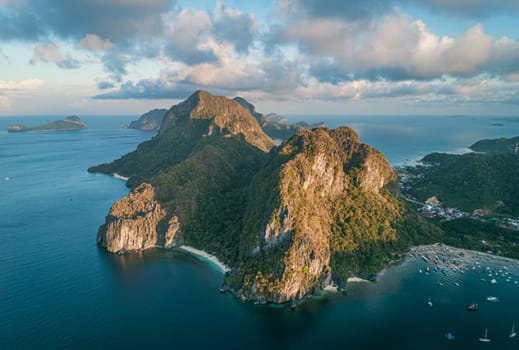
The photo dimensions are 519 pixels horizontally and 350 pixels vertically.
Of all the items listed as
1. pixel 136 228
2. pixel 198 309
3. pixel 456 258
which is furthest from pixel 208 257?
pixel 456 258

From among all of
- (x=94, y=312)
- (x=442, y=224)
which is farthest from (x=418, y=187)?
(x=94, y=312)

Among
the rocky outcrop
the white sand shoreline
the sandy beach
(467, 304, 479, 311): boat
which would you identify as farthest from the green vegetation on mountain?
the rocky outcrop

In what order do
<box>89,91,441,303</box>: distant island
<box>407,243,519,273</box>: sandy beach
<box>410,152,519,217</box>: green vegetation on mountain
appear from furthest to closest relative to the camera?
<box>410,152,519,217</box>: green vegetation on mountain
<box>407,243,519,273</box>: sandy beach
<box>89,91,441,303</box>: distant island

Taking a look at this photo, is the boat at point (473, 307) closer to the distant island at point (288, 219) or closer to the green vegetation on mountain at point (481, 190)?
the distant island at point (288, 219)

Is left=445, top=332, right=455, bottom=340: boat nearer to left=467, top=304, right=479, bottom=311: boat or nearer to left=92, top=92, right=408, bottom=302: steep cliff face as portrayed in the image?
left=467, top=304, right=479, bottom=311: boat

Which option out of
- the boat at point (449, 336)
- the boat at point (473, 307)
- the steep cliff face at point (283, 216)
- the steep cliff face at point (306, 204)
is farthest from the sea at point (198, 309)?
the steep cliff face at point (306, 204)
